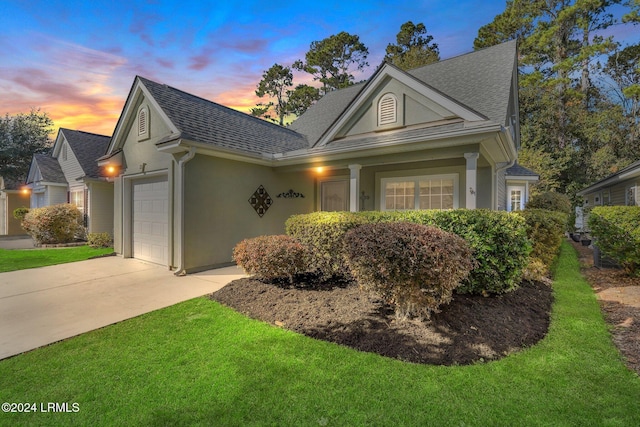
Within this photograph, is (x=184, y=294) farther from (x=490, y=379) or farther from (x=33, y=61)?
(x=33, y=61)

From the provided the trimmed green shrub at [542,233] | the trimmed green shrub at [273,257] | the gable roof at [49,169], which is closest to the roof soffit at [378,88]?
the trimmed green shrub at [542,233]

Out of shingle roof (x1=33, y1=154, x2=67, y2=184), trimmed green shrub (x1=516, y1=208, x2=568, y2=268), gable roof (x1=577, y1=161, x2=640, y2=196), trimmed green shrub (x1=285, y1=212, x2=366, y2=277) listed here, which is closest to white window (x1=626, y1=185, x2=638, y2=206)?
gable roof (x1=577, y1=161, x2=640, y2=196)

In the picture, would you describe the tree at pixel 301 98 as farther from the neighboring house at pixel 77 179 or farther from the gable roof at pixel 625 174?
the gable roof at pixel 625 174

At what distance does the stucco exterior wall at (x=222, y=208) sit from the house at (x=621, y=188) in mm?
12958

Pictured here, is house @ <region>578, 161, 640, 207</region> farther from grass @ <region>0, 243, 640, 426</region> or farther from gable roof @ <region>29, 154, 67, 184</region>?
gable roof @ <region>29, 154, 67, 184</region>

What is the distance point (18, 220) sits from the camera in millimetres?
18484

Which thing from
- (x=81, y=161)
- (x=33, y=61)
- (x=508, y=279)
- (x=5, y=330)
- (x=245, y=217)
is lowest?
(x=5, y=330)

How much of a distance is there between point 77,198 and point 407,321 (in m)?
18.3

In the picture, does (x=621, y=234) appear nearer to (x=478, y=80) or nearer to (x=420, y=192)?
(x=420, y=192)

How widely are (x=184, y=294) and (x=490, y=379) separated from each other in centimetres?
515

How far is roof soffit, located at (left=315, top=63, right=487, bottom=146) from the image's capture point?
314 inches

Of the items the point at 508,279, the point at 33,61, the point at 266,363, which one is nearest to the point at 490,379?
the point at 266,363

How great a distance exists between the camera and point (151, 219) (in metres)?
8.84

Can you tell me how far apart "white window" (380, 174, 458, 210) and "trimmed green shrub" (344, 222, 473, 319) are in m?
4.82
